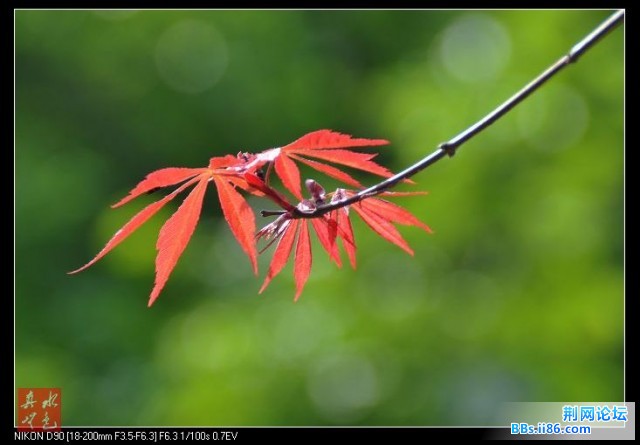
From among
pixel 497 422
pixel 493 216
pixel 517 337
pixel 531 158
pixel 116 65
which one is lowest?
pixel 497 422

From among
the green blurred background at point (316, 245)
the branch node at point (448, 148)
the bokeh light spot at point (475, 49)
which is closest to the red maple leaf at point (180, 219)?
the branch node at point (448, 148)

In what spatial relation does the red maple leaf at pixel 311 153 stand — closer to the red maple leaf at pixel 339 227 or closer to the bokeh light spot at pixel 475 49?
the red maple leaf at pixel 339 227

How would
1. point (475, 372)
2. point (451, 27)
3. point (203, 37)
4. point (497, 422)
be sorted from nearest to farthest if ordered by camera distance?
point (497, 422) < point (475, 372) < point (451, 27) < point (203, 37)

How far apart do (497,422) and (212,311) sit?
4.17 ft

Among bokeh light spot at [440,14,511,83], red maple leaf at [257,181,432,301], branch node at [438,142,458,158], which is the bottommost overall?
red maple leaf at [257,181,432,301]

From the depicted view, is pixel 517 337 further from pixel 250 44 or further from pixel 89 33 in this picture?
pixel 89 33

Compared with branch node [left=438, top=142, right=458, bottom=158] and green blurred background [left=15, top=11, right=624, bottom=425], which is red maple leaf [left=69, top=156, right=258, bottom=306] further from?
green blurred background [left=15, top=11, right=624, bottom=425]

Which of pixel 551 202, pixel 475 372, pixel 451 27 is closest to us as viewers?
pixel 475 372

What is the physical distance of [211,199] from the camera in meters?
4.71

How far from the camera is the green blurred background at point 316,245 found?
113 inches

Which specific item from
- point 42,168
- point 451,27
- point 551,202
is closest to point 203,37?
point 42,168

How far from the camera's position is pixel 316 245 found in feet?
11.6

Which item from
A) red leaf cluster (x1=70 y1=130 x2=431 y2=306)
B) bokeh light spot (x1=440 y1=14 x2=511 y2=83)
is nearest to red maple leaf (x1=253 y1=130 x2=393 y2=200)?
red leaf cluster (x1=70 y1=130 x2=431 y2=306)

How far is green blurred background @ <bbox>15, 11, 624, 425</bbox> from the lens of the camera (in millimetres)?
2881
